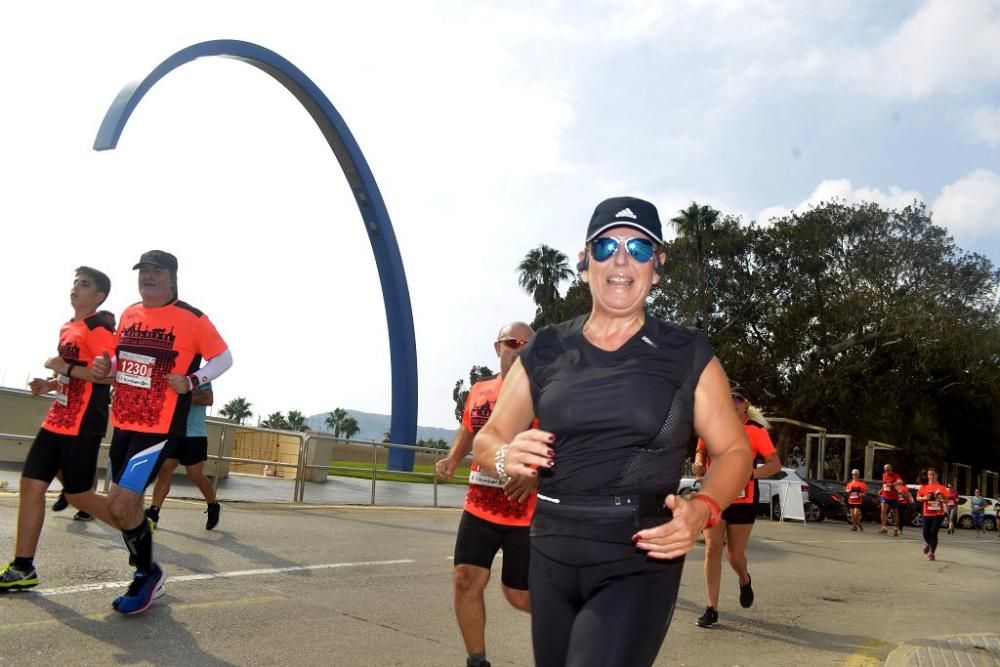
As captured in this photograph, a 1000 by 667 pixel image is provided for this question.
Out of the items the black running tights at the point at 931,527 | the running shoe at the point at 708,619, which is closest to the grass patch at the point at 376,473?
the black running tights at the point at 931,527

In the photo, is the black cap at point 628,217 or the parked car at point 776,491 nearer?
the black cap at point 628,217

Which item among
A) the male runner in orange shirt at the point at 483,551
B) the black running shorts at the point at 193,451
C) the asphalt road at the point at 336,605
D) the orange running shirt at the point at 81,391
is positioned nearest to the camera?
the male runner in orange shirt at the point at 483,551

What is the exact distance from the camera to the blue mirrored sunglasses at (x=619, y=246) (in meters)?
2.85

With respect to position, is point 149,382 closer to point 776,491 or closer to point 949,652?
point 949,652

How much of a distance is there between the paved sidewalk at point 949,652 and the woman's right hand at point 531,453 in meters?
4.30

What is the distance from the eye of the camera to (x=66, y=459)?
5.83m

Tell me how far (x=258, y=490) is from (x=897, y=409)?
110 feet

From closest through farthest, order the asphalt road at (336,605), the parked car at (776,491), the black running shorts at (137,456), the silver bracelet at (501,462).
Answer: the silver bracelet at (501,462)
the asphalt road at (336,605)
the black running shorts at (137,456)
the parked car at (776,491)

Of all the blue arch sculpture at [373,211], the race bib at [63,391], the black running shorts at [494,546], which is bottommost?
the black running shorts at [494,546]

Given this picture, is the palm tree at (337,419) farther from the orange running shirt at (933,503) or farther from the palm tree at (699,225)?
the orange running shirt at (933,503)

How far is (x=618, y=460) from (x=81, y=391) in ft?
14.9

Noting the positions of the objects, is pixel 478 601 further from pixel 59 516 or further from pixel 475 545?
pixel 59 516

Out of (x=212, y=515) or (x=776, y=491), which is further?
(x=776, y=491)

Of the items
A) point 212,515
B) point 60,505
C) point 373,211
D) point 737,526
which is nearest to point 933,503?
point 737,526
